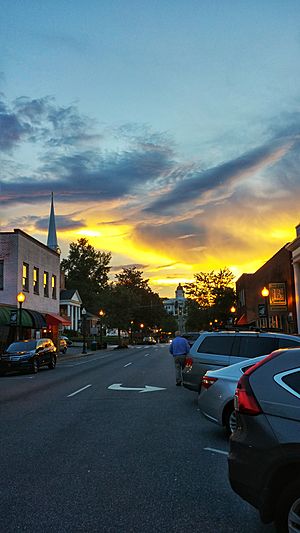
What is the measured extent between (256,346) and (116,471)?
4.22 meters

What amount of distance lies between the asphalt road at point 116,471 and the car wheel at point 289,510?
2.51 feet

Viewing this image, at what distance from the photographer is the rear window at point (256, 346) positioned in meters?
9.35

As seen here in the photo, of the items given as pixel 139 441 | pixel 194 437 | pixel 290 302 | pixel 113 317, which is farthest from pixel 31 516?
pixel 113 317

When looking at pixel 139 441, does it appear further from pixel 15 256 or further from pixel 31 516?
pixel 15 256

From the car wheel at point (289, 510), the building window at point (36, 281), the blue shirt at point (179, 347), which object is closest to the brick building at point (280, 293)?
the blue shirt at point (179, 347)

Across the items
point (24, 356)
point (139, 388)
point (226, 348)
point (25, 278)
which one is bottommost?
point (139, 388)

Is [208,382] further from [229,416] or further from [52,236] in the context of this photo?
[52,236]

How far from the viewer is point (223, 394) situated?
8.19m

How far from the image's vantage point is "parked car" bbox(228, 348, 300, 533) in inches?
150

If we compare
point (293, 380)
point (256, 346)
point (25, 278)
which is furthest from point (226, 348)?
point (25, 278)

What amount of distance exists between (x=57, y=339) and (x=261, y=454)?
40817 millimetres

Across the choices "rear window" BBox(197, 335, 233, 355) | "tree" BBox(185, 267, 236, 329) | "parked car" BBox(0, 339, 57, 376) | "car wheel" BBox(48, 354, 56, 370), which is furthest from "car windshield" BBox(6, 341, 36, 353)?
"tree" BBox(185, 267, 236, 329)

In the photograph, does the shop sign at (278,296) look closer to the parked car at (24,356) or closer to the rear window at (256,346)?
the parked car at (24,356)

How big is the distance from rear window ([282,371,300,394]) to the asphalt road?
1.49m
